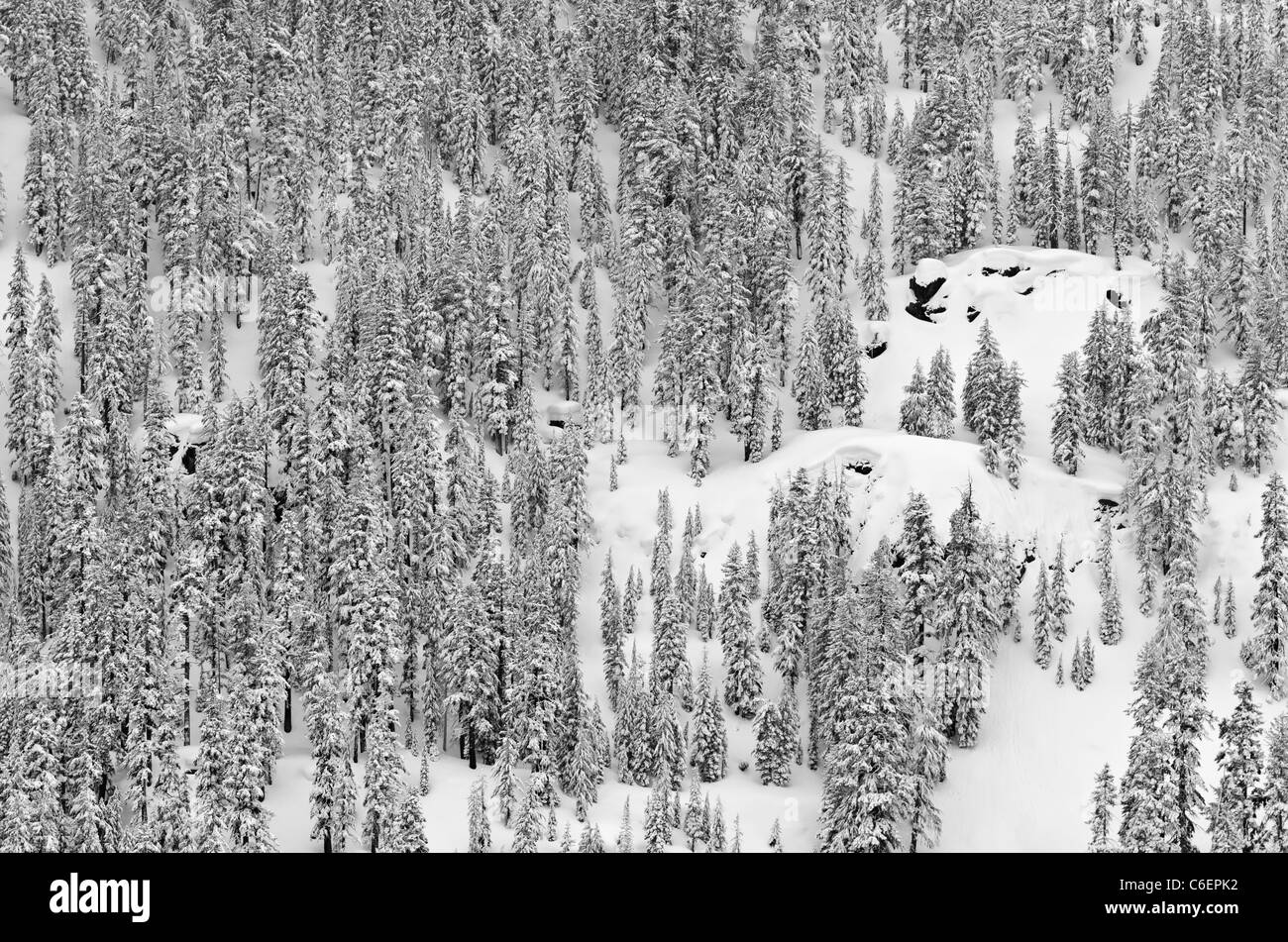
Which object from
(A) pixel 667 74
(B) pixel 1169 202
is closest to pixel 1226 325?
(B) pixel 1169 202

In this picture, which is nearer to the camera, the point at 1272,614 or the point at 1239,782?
the point at 1239,782

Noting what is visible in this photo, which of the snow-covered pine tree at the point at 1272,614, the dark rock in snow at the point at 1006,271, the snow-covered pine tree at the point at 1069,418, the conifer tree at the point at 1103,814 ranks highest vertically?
the dark rock in snow at the point at 1006,271

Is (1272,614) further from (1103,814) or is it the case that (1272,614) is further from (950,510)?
(1103,814)

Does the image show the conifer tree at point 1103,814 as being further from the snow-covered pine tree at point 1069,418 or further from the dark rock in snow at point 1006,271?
the dark rock in snow at point 1006,271

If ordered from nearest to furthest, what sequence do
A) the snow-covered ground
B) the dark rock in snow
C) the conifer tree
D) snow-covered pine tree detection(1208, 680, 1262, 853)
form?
snow-covered pine tree detection(1208, 680, 1262, 853) → the conifer tree → the snow-covered ground → the dark rock in snow

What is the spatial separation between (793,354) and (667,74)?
121 feet

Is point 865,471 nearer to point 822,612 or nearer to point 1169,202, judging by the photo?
point 822,612

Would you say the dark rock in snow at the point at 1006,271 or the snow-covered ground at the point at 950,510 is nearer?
the snow-covered ground at the point at 950,510

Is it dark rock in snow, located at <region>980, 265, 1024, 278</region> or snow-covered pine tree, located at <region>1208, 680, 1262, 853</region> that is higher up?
dark rock in snow, located at <region>980, 265, 1024, 278</region>

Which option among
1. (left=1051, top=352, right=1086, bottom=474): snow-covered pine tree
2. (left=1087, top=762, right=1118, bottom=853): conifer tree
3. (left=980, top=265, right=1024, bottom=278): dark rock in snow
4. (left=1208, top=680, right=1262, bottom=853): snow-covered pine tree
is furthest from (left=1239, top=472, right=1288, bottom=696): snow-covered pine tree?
(left=980, top=265, right=1024, bottom=278): dark rock in snow

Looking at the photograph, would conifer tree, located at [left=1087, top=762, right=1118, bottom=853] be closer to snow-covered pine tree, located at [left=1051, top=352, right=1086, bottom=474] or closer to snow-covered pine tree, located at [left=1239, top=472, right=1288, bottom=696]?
snow-covered pine tree, located at [left=1239, top=472, right=1288, bottom=696]

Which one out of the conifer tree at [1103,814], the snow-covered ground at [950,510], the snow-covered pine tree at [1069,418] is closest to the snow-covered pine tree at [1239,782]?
the conifer tree at [1103,814]

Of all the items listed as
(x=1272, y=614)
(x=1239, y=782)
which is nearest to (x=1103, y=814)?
(x=1239, y=782)

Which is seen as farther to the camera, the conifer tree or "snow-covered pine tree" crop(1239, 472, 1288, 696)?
"snow-covered pine tree" crop(1239, 472, 1288, 696)
